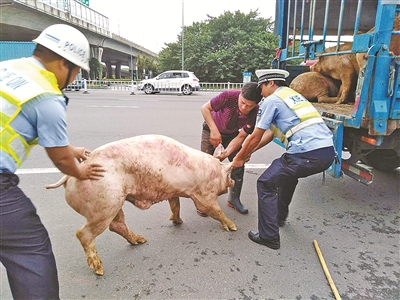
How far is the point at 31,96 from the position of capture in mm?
1363

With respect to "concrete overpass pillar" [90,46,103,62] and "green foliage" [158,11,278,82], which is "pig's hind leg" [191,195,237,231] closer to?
"green foliage" [158,11,278,82]

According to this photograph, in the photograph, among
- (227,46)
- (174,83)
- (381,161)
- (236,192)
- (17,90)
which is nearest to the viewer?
(17,90)

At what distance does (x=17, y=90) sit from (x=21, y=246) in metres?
0.76

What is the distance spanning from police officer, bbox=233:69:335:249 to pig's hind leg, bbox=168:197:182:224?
2.59 ft

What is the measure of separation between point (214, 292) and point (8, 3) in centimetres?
2184

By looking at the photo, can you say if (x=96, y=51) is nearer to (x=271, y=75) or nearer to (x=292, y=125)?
(x=271, y=75)

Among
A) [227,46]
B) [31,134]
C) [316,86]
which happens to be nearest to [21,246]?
[31,134]

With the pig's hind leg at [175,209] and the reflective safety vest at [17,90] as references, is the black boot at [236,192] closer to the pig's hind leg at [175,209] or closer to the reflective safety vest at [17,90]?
the pig's hind leg at [175,209]

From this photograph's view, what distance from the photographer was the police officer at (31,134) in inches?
54.5

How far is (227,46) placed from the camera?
29922 mm

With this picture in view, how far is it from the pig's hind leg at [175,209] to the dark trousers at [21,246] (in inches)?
60.1

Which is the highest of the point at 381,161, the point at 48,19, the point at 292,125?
the point at 48,19

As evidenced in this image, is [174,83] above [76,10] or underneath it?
underneath

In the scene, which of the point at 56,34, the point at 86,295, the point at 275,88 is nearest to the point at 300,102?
the point at 275,88
